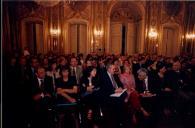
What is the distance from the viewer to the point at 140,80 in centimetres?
479

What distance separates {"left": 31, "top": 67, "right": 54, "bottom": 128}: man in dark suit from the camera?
3.94 meters

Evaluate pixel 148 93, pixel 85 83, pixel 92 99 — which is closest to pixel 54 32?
pixel 85 83

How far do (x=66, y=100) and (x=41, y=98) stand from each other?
52 cm

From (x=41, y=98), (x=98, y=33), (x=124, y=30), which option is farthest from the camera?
(x=124, y=30)

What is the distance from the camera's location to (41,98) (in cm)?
402

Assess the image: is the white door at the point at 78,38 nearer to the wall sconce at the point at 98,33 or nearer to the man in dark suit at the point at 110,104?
the wall sconce at the point at 98,33

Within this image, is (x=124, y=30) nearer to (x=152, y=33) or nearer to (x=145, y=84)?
(x=152, y=33)

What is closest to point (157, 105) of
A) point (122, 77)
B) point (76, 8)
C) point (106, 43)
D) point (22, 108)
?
point (122, 77)

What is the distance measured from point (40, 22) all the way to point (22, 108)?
8597mm

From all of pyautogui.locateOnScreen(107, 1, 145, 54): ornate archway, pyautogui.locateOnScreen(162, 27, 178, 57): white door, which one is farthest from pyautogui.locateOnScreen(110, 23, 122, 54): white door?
pyautogui.locateOnScreen(162, 27, 178, 57): white door

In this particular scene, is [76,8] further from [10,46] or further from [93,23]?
[10,46]

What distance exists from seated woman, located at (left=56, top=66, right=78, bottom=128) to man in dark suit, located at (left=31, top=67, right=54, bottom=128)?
0.21m

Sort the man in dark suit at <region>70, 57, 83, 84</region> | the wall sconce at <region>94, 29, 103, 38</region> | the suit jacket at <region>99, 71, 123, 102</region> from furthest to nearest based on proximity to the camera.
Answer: the wall sconce at <region>94, 29, 103, 38</region> < the man in dark suit at <region>70, 57, 83, 84</region> < the suit jacket at <region>99, 71, 123, 102</region>

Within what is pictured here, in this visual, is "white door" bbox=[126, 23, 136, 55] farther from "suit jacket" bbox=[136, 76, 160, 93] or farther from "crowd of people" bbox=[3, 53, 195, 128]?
"suit jacket" bbox=[136, 76, 160, 93]
